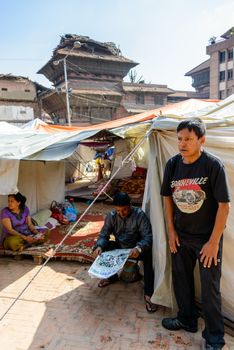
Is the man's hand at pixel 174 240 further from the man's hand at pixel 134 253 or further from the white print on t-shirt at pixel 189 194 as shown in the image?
the man's hand at pixel 134 253

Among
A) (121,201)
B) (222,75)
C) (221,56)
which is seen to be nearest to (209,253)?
(121,201)

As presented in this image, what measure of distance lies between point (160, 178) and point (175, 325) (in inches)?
59.2

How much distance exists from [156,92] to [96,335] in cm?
2585

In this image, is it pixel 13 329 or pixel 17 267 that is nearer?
pixel 13 329

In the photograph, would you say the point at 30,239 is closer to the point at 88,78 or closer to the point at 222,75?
the point at 88,78

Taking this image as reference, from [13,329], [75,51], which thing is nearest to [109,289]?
[13,329]

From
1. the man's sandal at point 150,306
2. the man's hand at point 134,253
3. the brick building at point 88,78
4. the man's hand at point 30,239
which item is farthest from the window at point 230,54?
the man's sandal at point 150,306

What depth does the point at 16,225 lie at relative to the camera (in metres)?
4.80

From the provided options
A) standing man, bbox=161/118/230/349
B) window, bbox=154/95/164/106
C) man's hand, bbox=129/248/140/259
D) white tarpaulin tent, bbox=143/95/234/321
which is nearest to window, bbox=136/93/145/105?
window, bbox=154/95/164/106

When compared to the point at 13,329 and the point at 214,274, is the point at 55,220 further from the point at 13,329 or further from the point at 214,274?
the point at 214,274

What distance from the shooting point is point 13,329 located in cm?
298

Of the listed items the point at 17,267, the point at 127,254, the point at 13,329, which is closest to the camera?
the point at 13,329

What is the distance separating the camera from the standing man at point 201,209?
88.9 inches

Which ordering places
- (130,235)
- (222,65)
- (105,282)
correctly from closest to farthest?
(130,235) < (105,282) < (222,65)
